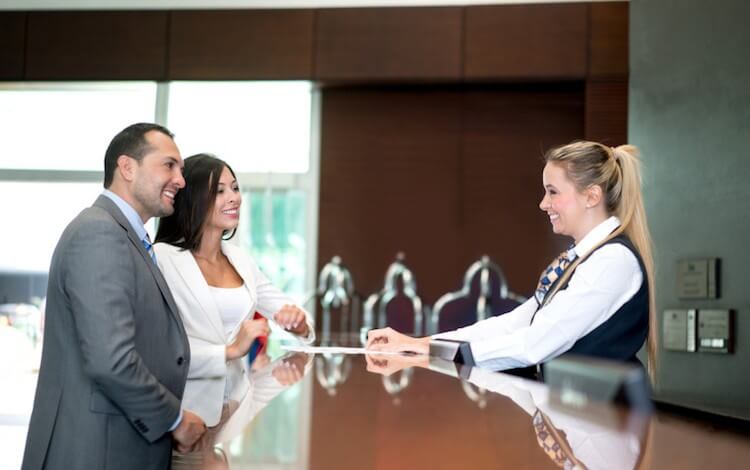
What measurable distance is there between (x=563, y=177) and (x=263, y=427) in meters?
1.16

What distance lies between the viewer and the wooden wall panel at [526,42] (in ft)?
15.7

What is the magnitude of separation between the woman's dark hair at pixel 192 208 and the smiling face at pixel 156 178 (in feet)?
1.89

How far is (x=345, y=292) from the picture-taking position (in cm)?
489

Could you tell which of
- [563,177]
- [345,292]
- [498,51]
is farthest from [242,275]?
[498,51]

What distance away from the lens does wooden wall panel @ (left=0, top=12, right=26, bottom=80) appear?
5223 millimetres

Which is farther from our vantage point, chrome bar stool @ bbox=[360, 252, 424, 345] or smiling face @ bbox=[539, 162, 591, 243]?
chrome bar stool @ bbox=[360, 252, 424, 345]

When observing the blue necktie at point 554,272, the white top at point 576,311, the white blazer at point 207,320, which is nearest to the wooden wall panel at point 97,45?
the white blazer at point 207,320

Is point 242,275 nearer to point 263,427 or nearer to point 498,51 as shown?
point 263,427

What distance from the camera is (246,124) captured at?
5.19 m

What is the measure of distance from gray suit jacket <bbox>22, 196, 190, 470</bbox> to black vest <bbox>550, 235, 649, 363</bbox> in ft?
2.47

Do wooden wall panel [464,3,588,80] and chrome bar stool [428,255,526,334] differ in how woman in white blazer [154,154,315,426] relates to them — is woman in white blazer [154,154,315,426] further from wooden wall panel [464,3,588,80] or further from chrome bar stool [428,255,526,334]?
wooden wall panel [464,3,588,80]

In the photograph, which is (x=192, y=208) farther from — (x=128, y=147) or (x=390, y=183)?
(x=390, y=183)

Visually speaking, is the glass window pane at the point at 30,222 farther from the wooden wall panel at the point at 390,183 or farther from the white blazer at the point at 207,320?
the white blazer at the point at 207,320

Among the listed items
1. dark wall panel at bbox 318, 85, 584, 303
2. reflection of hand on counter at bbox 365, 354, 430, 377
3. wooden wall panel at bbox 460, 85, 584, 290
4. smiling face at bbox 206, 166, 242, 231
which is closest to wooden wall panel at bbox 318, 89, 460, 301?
dark wall panel at bbox 318, 85, 584, 303
